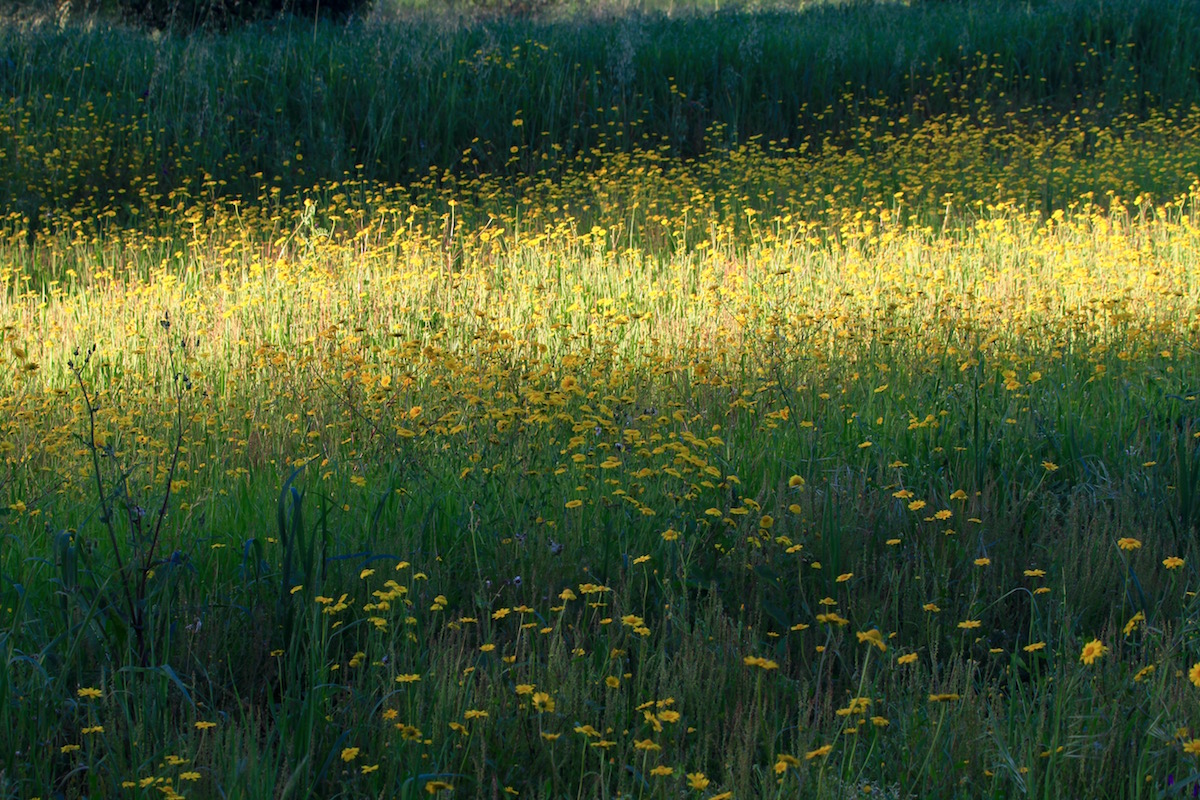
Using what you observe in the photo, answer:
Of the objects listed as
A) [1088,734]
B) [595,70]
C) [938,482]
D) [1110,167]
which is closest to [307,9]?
[595,70]

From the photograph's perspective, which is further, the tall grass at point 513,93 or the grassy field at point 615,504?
the tall grass at point 513,93

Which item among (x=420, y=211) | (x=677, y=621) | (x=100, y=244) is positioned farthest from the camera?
(x=420, y=211)

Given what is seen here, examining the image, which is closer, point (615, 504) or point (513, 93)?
point (615, 504)

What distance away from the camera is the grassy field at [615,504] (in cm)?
216

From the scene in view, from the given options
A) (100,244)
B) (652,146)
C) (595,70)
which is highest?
(595,70)

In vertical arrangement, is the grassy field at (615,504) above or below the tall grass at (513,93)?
below

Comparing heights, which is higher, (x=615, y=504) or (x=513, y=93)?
(x=513, y=93)

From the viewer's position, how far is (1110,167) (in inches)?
385

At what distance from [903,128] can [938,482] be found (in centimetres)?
922

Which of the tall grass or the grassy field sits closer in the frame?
the grassy field

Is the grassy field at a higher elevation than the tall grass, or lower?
lower

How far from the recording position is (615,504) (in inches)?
122

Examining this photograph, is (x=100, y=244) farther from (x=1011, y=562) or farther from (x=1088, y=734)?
(x=1088, y=734)

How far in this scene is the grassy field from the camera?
216cm
